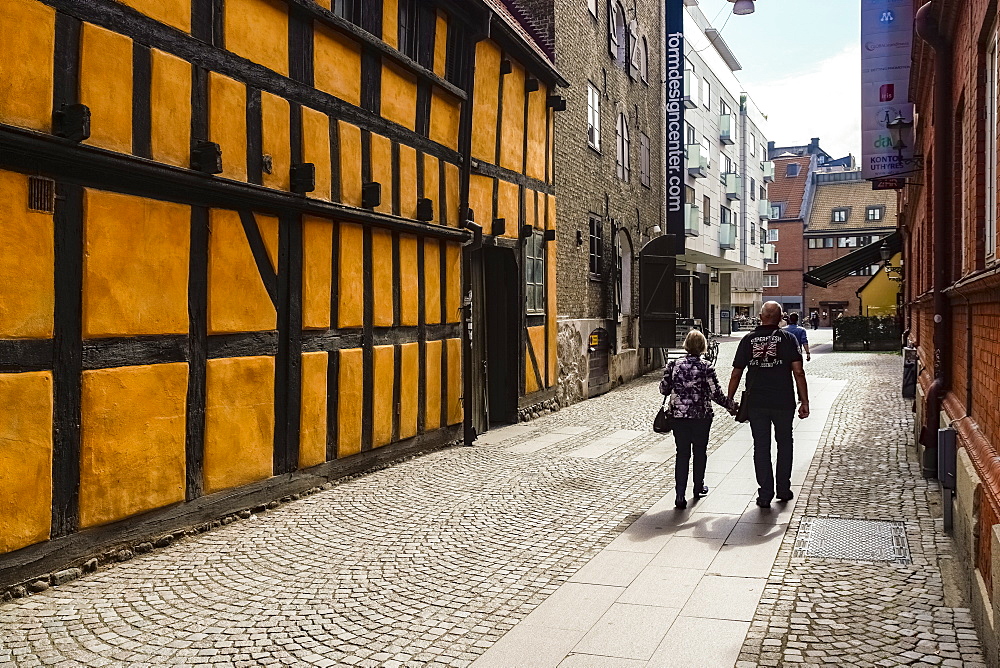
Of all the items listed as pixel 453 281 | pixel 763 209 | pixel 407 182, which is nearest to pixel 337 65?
pixel 407 182

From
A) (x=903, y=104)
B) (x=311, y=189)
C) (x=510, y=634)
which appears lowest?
(x=510, y=634)

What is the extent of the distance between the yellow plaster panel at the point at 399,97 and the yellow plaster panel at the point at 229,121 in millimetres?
2592

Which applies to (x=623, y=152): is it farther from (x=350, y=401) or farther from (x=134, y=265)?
(x=134, y=265)

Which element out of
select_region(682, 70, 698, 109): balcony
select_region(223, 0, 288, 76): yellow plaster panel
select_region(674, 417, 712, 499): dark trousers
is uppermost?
select_region(682, 70, 698, 109): balcony

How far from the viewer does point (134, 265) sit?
614 centimetres

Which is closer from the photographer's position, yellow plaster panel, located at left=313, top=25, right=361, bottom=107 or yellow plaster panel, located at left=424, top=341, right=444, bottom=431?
yellow plaster panel, located at left=313, top=25, right=361, bottom=107

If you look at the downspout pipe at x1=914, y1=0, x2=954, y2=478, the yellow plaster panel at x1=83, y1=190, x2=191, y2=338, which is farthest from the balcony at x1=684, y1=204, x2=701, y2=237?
the yellow plaster panel at x1=83, y1=190, x2=191, y2=338

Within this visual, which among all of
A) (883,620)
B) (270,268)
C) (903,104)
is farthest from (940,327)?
(270,268)

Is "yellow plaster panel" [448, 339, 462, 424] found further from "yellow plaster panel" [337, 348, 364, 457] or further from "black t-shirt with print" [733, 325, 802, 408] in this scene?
"black t-shirt with print" [733, 325, 802, 408]

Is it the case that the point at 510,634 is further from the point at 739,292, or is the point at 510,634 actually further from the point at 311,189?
the point at 739,292

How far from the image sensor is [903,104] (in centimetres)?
1248

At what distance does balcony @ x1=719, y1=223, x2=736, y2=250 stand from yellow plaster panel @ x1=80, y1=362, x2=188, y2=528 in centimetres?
3593

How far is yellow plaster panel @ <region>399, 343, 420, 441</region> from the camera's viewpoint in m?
9.99

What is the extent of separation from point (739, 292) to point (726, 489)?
59448mm
